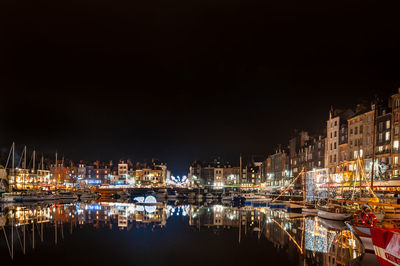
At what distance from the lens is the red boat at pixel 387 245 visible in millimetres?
12547

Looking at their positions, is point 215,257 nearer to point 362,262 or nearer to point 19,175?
point 362,262

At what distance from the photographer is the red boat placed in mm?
12547

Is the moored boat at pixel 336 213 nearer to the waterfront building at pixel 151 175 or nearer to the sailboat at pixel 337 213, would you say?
the sailboat at pixel 337 213

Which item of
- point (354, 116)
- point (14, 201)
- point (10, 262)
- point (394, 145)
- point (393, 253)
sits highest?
point (354, 116)

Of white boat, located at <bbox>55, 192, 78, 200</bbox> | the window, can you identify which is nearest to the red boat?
the window

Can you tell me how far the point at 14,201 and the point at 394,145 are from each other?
75721mm

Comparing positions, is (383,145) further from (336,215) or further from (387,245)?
(387,245)

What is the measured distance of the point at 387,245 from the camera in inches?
516

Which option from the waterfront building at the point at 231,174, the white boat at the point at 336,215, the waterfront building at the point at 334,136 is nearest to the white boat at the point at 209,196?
the waterfront building at the point at 231,174

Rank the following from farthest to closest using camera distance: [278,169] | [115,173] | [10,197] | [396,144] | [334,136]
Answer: [115,173], [278,169], [10,197], [334,136], [396,144]

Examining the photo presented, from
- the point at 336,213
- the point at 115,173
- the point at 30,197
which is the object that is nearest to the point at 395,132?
the point at 336,213

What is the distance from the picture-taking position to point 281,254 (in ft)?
81.3

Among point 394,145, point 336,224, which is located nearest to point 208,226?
point 336,224

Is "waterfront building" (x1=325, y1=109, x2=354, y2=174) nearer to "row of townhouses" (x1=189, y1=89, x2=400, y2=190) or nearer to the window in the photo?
"row of townhouses" (x1=189, y1=89, x2=400, y2=190)
